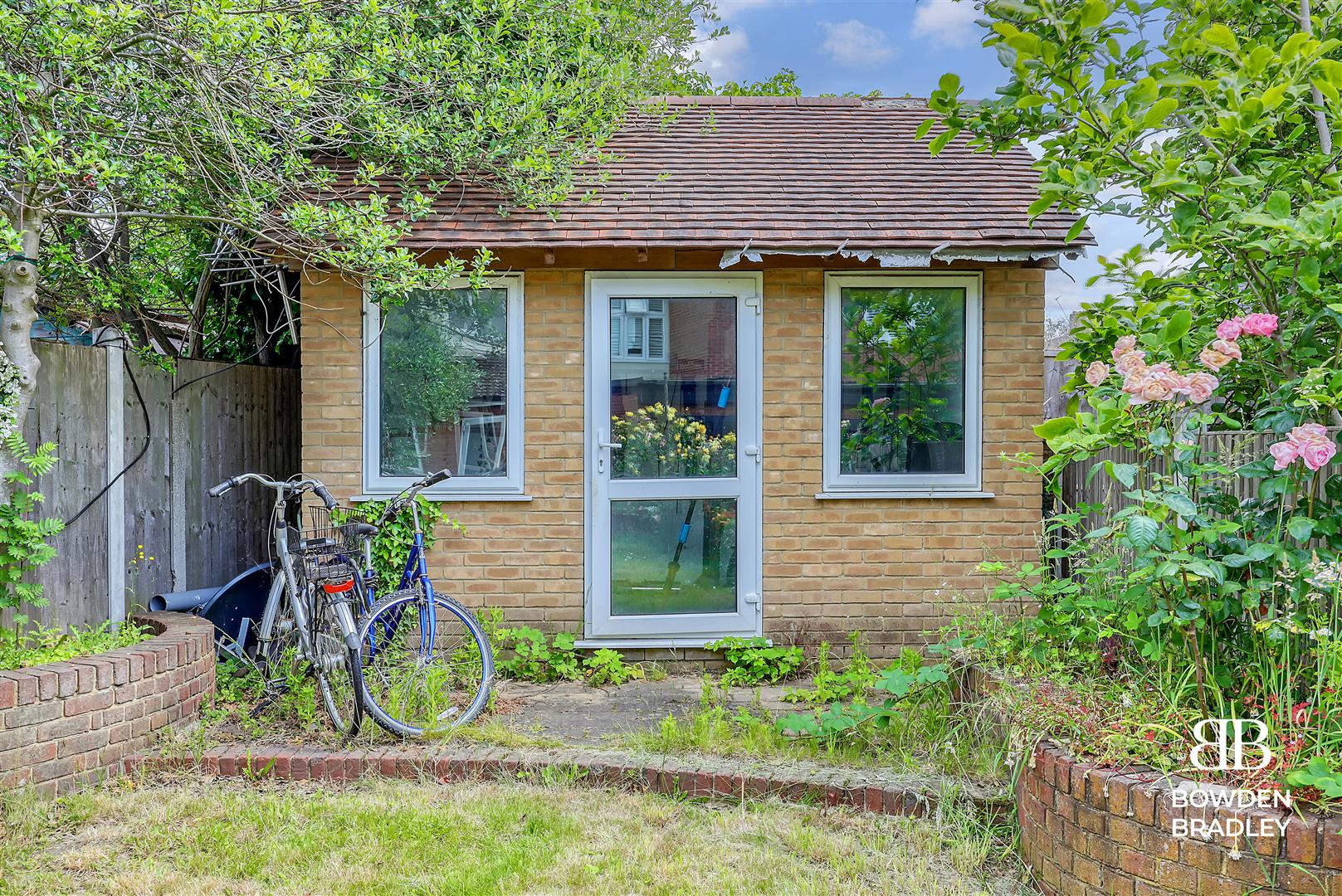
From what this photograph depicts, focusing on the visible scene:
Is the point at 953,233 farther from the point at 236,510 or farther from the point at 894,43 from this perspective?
the point at 894,43

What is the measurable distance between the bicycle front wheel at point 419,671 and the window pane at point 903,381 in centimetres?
268

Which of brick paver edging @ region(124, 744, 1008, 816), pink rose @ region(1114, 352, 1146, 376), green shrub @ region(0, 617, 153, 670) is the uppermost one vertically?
pink rose @ region(1114, 352, 1146, 376)

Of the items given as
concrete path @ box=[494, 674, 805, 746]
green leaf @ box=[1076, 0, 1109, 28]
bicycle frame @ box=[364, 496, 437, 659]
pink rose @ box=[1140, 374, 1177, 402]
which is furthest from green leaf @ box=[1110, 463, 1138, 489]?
bicycle frame @ box=[364, 496, 437, 659]

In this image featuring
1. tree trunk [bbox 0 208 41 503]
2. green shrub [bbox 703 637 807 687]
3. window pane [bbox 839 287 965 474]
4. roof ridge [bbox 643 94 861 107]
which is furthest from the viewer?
roof ridge [bbox 643 94 861 107]

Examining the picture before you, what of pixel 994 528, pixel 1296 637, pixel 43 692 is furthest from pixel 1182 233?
pixel 43 692

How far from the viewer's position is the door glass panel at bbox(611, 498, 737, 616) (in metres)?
5.89

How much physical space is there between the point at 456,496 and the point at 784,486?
2.11 meters

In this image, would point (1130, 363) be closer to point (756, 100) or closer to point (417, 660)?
point (417, 660)

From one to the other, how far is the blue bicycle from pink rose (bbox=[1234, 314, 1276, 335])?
142 inches

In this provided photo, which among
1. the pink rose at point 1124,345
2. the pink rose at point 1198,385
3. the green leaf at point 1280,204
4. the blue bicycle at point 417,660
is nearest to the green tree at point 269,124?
the blue bicycle at point 417,660

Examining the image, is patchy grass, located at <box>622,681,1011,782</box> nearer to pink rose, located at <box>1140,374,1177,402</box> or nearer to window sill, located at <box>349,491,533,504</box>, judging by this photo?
pink rose, located at <box>1140,374,1177,402</box>

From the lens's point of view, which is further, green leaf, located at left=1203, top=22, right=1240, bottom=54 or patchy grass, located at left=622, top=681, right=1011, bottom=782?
patchy grass, located at left=622, top=681, right=1011, bottom=782

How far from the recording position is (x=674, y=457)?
5.91 m

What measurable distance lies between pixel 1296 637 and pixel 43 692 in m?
4.69
